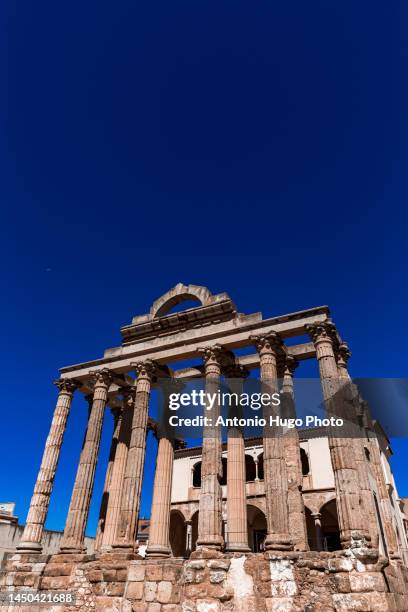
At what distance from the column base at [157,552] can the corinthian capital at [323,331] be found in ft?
33.4

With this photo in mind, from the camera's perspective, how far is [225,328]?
1966 cm

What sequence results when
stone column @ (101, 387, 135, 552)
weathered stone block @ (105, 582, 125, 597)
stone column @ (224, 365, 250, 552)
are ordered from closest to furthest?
weathered stone block @ (105, 582, 125, 597), stone column @ (224, 365, 250, 552), stone column @ (101, 387, 135, 552)

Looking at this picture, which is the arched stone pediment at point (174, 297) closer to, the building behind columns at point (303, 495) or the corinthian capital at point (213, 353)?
the corinthian capital at point (213, 353)

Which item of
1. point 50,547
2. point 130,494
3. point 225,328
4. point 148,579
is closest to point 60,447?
point 130,494

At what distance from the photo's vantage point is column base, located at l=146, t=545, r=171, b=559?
55.3 ft

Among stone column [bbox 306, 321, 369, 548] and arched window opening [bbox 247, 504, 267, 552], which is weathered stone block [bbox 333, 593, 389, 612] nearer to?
stone column [bbox 306, 321, 369, 548]

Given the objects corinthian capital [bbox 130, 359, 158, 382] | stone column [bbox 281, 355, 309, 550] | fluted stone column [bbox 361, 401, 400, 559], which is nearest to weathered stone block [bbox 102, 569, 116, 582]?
stone column [bbox 281, 355, 309, 550]

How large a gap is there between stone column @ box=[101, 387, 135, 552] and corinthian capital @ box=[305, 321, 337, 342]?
1070 centimetres

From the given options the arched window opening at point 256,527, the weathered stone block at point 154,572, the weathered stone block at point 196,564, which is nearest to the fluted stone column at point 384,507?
A: the weathered stone block at point 196,564

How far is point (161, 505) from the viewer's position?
18531mm

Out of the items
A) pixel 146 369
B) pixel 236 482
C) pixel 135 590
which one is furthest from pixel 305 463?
pixel 135 590

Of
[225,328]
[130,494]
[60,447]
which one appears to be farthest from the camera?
[60,447]

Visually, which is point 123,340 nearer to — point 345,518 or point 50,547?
point 345,518

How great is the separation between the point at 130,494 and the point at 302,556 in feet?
25.0
